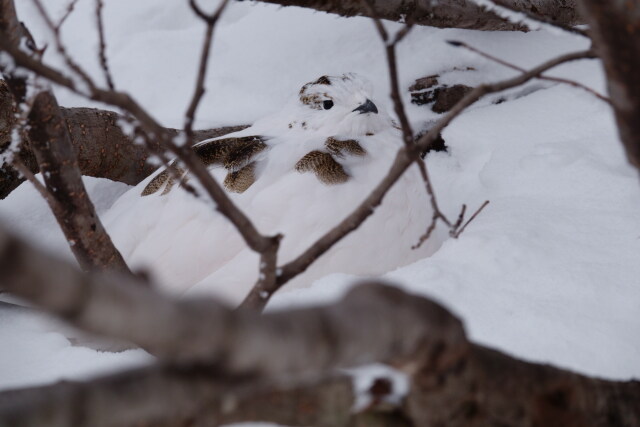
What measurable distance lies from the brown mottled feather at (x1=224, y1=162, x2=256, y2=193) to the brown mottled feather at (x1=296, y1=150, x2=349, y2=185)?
0.14 m

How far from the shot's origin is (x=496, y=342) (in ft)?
4.75

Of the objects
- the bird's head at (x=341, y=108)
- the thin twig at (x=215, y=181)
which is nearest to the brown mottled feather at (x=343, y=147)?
the bird's head at (x=341, y=108)

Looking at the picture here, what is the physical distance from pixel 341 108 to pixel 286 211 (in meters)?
0.51

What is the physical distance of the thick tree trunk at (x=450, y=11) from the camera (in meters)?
2.12

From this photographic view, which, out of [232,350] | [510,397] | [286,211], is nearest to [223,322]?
[232,350]

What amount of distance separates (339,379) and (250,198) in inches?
51.9

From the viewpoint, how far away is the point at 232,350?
0.50m

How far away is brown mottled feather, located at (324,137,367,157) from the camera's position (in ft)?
6.82

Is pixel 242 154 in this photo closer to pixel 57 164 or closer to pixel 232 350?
pixel 57 164

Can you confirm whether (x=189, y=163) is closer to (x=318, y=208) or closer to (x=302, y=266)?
(x=302, y=266)

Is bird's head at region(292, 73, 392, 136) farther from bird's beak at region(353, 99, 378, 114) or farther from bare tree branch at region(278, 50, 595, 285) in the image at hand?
bare tree branch at region(278, 50, 595, 285)

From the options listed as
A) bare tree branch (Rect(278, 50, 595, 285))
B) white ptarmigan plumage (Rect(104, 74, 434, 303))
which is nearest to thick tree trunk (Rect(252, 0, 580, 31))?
white ptarmigan plumage (Rect(104, 74, 434, 303))

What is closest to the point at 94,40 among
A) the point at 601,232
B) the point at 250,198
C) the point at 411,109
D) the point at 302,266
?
the point at 411,109

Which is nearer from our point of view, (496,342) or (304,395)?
(304,395)
